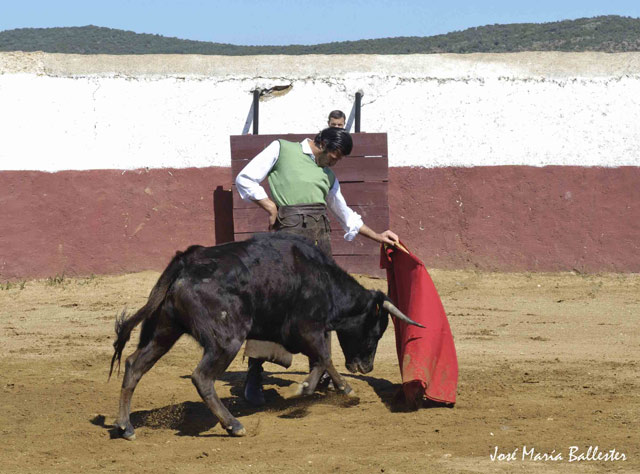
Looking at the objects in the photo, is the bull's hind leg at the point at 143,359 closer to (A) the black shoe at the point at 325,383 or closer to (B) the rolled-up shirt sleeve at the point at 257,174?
(B) the rolled-up shirt sleeve at the point at 257,174

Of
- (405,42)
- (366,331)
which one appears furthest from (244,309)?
(405,42)

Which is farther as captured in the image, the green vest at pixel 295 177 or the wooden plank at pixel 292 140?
the wooden plank at pixel 292 140

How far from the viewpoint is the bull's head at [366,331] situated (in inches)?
200

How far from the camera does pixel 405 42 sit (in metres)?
32.8

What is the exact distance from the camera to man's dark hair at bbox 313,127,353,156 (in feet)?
16.1

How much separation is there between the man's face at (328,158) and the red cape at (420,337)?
29.0 inches

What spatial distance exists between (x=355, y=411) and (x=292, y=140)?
533 cm

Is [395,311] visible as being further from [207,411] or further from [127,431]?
[127,431]

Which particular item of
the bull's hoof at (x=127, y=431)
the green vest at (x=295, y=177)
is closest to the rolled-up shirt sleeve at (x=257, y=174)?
the green vest at (x=295, y=177)

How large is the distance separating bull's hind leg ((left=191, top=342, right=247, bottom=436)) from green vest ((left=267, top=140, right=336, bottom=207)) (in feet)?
3.49

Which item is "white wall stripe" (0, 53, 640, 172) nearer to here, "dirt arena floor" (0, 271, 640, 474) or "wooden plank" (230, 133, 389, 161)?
"wooden plank" (230, 133, 389, 161)

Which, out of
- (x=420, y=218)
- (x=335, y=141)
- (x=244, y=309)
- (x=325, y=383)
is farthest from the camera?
(x=420, y=218)

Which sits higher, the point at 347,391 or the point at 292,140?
the point at 292,140

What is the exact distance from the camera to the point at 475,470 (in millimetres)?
3662
